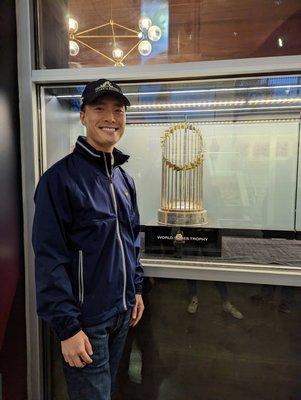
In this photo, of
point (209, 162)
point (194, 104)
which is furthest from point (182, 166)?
point (194, 104)

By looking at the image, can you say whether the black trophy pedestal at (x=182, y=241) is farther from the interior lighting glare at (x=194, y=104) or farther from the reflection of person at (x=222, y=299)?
the interior lighting glare at (x=194, y=104)

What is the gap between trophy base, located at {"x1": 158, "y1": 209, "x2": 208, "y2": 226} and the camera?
1.28 m

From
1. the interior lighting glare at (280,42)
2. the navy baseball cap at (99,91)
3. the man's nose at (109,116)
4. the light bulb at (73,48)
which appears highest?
the light bulb at (73,48)

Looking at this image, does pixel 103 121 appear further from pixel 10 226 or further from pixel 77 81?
pixel 10 226

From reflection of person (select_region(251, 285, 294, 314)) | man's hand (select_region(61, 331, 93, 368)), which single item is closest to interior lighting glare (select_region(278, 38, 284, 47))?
reflection of person (select_region(251, 285, 294, 314))

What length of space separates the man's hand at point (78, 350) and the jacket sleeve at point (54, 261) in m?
0.02

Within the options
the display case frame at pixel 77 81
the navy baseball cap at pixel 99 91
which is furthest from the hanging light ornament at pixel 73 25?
the navy baseball cap at pixel 99 91

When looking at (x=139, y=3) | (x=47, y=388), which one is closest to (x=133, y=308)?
(x=47, y=388)

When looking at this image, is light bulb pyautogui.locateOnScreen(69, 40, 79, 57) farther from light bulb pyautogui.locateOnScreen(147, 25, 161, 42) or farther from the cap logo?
the cap logo

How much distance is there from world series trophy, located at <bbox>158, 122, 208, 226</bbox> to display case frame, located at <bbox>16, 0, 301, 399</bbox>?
290 mm

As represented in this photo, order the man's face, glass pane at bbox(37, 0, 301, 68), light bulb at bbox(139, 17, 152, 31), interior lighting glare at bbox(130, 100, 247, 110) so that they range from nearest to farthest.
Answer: the man's face
glass pane at bbox(37, 0, 301, 68)
light bulb at bbox(139, 17, 152, 31)
interior lighting glare at bbox(130, 100, 247, 110)

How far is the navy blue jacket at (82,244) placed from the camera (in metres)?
0.77

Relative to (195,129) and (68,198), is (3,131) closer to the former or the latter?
(68,198)

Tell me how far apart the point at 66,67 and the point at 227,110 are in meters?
0.67
